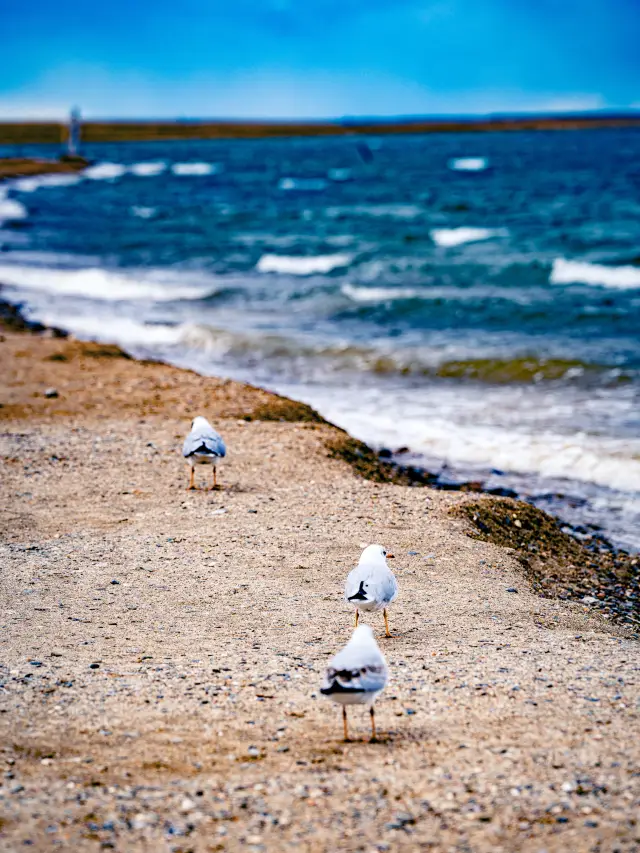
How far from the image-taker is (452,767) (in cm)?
488

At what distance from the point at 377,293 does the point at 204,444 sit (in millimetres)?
15042

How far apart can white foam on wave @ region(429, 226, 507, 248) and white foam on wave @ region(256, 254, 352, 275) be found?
13.9ft

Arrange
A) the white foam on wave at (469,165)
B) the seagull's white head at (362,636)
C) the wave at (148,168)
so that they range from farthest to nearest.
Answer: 1. the wave at (148,168)
2. the white foam on wave at (469,165)
3. the seagull's white head at (362,636)

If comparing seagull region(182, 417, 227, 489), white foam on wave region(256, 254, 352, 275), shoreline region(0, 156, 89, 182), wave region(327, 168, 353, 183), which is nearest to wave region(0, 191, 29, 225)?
shoreline region(0, 156, 89, 182)

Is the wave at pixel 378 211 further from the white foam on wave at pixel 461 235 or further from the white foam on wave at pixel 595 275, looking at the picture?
the white foam on wave at pixel 595 275

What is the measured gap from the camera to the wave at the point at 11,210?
43.2 meters

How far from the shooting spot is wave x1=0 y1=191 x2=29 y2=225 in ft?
142

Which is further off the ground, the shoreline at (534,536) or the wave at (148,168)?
the wave at (148,168)

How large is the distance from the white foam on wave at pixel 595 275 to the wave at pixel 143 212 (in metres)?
22.8

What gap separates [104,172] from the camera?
262 feet

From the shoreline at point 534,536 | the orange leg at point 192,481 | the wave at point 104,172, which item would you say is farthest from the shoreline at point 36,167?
the orange leg at point 192,481

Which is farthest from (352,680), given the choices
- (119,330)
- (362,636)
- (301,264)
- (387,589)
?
(301,264)

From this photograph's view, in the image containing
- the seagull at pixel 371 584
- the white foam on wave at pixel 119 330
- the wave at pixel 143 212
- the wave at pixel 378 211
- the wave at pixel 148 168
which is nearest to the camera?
the seagull at pixel 371 584

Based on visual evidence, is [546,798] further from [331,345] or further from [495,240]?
[495,240]
